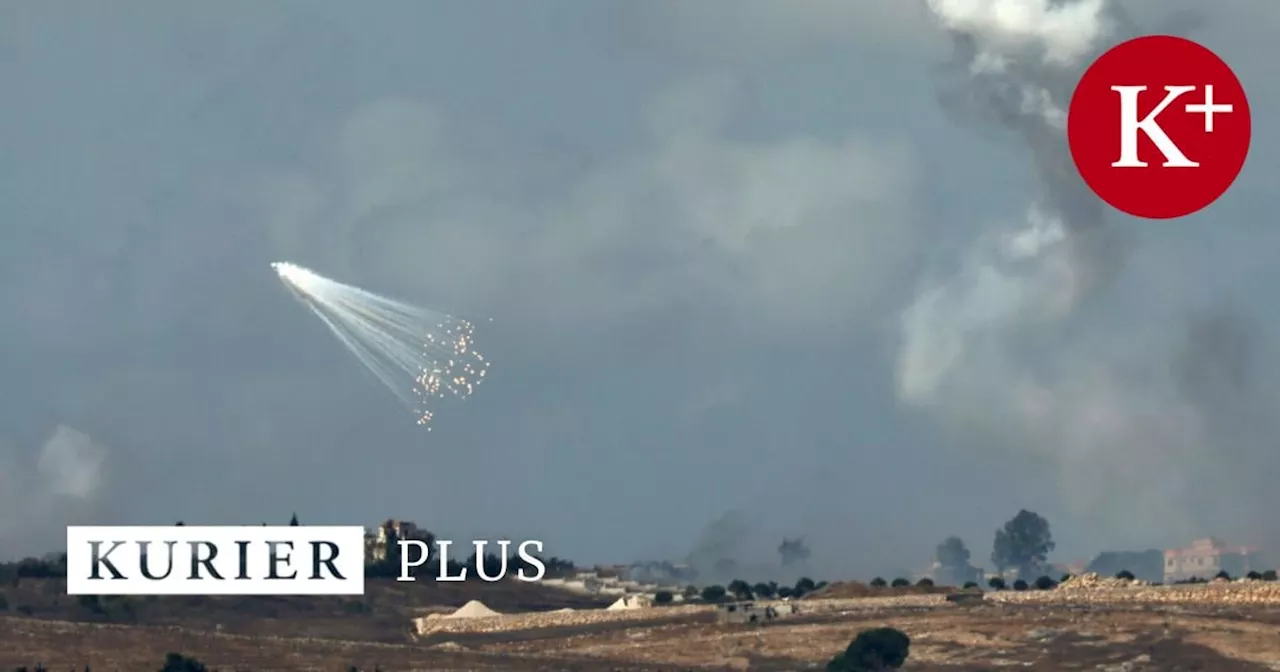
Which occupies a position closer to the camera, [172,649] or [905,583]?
[172,649]

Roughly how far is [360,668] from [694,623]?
1246 inches

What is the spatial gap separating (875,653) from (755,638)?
1596 cm

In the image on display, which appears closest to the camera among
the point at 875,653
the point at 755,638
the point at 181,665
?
the point at 181,665

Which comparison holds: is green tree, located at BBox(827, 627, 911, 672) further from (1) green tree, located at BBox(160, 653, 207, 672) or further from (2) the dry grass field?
(1) green tree, located at BBox(160, 653, 207, 672)

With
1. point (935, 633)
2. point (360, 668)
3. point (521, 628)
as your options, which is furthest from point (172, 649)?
point (935, 633)

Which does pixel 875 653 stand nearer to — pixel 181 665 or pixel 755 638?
pixel 755 638

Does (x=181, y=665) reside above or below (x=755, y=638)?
below

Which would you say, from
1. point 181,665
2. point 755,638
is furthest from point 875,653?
point 181,665

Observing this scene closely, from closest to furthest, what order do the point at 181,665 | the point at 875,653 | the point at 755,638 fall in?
1. the point at 181,665
2. the point at 875,653
3. the point at 755,638

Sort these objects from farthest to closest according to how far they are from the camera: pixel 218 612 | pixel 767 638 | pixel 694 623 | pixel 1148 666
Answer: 1. pixel 218 612
2. pixel 694 623
3. pixel 767 638
4. pixel 1148 666

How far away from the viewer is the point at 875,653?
136500 millimetres

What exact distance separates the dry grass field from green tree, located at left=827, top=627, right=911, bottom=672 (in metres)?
1.29

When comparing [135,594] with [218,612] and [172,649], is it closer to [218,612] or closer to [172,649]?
[218,612]

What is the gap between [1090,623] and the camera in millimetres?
145000
